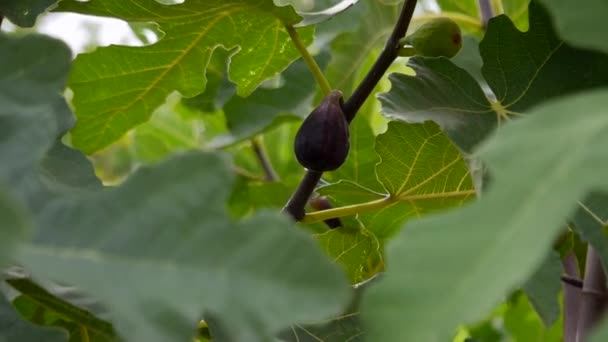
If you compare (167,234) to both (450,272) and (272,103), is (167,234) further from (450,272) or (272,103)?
(272,103)

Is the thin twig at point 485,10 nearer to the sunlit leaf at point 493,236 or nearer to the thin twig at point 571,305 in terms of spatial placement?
the thin twig at point 571,305

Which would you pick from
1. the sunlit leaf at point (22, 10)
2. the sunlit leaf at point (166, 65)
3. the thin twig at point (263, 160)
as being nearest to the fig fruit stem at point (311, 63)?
the sunlit leaf at point (166, 65)

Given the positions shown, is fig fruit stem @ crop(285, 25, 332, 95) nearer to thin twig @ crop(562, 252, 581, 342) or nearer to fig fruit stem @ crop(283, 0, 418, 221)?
fig fruit stem @ crop(283, 0, 418, 221)

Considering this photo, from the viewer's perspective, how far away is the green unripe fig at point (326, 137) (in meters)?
0.79

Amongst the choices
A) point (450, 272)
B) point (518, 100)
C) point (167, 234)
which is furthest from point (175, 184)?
point (518, 100)

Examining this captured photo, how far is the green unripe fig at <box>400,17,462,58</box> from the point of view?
81 centimetres

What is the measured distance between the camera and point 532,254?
1.17 feet

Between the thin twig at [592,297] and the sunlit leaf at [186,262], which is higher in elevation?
the sunlit leaf at [186,262]

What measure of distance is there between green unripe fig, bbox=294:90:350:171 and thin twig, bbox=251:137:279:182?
0.62 metres

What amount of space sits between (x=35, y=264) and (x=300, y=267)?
0.11 meters

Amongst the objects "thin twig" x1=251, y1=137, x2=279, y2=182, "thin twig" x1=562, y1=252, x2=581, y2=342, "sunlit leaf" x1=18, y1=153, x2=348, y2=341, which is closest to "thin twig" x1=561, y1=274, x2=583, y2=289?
"thin twig" x1=562, y1=252, x2=581, y2=342

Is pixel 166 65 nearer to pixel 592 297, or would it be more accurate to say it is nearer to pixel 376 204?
pixel 376 204

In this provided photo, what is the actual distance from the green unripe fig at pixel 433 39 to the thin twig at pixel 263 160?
0.62 meters

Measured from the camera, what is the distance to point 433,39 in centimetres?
81
